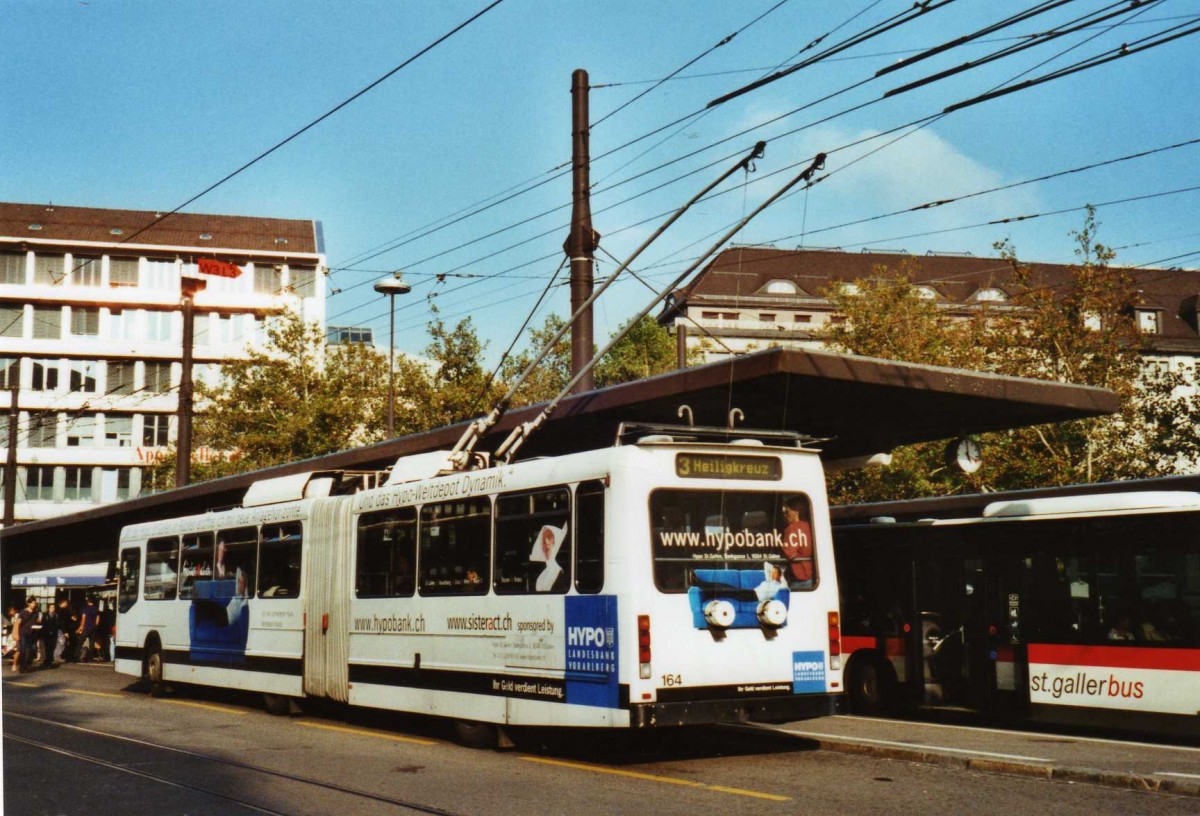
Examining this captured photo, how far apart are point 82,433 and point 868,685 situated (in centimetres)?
6896

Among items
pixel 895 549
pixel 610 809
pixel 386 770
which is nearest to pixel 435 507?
pixel 386 770

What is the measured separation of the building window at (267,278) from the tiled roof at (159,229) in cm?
112

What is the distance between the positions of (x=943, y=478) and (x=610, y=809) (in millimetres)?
31096

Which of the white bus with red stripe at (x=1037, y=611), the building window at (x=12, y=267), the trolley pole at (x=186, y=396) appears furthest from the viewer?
the building window at (x=12, y=267)

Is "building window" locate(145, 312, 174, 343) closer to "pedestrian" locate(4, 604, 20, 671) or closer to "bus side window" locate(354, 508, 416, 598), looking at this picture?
"pedestrian" locate(4, 604, 20, 671)

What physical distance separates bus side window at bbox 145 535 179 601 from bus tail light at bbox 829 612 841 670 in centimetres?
1289

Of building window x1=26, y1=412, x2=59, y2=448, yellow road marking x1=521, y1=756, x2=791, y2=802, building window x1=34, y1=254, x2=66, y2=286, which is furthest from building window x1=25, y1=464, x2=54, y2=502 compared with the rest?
yellow road marking x1=521, y1=756, x2=791, y2=802

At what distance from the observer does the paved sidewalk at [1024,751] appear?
10.5m

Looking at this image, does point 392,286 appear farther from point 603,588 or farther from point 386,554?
point 603,588

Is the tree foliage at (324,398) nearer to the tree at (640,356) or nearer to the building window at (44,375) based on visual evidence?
the tree at (640,356)

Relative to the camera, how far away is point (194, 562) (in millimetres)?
20859

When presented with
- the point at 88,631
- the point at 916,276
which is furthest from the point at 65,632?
the point at 916,276

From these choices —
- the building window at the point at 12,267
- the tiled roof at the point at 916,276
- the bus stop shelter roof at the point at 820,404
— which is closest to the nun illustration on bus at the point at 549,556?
the bus stop shelter roof at the point at 820,404

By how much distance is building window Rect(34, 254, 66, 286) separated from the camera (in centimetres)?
7788
